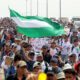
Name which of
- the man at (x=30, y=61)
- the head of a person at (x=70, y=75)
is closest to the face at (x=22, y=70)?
the head of a person at (x=70, y=75)

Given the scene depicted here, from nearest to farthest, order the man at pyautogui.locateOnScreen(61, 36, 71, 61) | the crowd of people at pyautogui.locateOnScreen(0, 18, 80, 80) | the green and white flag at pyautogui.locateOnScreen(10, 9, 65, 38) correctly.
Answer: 1. the crowd of people at pyautogui.locateOnScreen(0, 18, 80, 80)
2. the green and white flag at pyautogui.locateOnScreen(10, 9, 65, 38)
3. the man at pyautogui.locateOnScreen(61, 36, 71, 61)

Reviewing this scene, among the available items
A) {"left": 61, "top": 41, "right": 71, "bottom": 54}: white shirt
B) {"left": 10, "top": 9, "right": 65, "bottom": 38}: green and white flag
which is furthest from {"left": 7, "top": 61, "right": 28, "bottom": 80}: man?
{"left": 61, "top": 41, "right": 71, "bottom": 54}: white shirt

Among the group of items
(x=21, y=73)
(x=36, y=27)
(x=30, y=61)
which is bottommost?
(x=30, y=61)

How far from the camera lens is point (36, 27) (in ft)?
27.0

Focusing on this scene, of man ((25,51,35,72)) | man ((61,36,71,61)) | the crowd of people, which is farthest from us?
man ((61,36,71,61))

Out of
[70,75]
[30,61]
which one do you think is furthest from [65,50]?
[70,75]

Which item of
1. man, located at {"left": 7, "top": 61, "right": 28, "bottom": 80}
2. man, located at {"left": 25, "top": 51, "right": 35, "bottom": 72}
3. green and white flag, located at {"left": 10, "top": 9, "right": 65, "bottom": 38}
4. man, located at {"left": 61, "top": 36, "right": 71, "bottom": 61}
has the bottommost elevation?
man, located at {"left": 61, "top": 36, "right": 71, "bottom": 61}

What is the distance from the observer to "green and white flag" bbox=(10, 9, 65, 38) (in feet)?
26.3

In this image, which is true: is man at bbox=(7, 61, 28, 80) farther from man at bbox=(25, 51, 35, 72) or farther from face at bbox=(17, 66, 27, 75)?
man at bbox=(25, 51, 35, 72)

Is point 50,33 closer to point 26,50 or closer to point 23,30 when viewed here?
point 23,30

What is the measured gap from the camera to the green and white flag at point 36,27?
8.03 meters

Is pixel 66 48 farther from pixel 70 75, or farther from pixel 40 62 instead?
pixel 70 75

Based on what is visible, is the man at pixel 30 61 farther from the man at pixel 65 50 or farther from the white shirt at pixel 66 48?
the white shirt at pixel 66 48

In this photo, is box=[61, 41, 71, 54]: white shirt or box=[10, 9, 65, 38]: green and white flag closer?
box=[10, 9, 65, 38]: green and white flag
